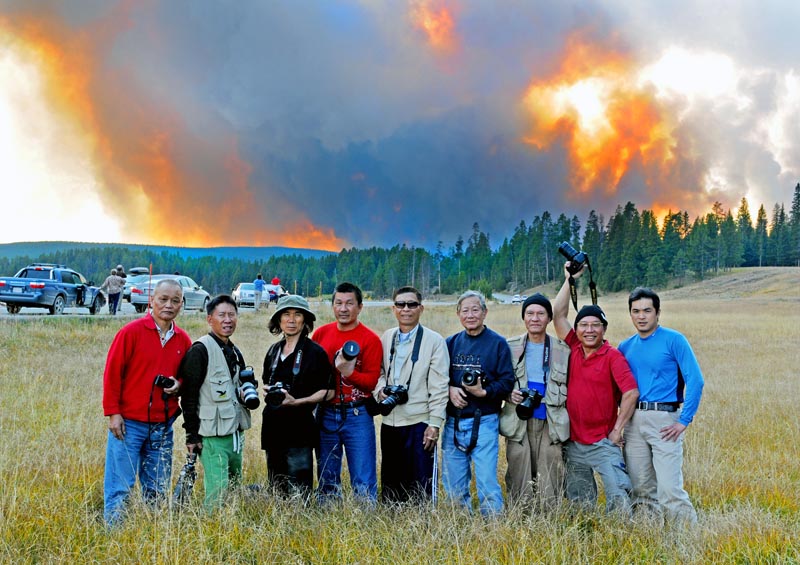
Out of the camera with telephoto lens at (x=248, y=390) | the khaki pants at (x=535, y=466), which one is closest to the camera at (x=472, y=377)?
the khaki pants at (x=535, y=466)

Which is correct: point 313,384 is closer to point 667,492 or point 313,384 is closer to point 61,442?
point 667,492

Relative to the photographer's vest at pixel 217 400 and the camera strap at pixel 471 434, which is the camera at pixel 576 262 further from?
the photographer's vest at pixel 217 400

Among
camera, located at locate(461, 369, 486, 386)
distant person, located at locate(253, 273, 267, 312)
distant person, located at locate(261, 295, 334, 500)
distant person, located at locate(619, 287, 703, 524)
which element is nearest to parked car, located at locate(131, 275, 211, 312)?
distant person, located at locate(253, 273, 267, 312)

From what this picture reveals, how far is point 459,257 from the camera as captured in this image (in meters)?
142

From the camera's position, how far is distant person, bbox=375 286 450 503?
5.00 meters

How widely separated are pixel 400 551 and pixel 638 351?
2679 mm

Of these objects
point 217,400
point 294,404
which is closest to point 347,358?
point 294,404

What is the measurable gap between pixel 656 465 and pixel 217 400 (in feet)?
12.3

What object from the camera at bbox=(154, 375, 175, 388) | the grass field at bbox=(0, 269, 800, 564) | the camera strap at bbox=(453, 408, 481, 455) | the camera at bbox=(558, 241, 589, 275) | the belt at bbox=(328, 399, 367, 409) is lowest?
the grass field at bbox=(0, 269, 800, 564)

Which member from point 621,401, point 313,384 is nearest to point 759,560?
point 621,401

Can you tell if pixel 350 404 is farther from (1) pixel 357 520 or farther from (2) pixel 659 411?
(2) pixel 659 411

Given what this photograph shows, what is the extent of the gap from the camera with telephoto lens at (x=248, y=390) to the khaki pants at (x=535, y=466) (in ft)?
7.58

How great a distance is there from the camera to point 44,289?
18.5 m

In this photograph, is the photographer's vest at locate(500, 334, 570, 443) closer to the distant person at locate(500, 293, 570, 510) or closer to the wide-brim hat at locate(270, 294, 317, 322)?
the distant person at locate(500, 293, 570, 510)
